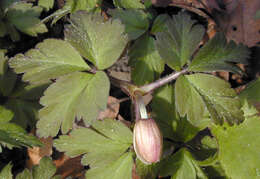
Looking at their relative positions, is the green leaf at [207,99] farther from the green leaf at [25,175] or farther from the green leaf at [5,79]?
the green leaf at [5,79]

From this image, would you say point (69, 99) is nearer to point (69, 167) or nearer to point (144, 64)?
point (144, 64)

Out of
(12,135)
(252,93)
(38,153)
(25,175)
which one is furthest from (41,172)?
(252,93)

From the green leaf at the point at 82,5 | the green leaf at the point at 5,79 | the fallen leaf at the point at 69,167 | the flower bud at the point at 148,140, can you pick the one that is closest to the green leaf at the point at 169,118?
the flower bud at the point at 148,140

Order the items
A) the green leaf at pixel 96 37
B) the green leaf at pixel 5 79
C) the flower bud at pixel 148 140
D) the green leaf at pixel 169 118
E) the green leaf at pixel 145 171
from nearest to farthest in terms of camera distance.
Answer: the flower bud at pixel 148 140 → the green leaf at pixel 96 37 → the green leaf at pixel 145 171 → the green leaf at pixel 169 118 → the green leaf at pixel 5 79

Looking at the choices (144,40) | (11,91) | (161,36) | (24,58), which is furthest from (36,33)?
(161,36)

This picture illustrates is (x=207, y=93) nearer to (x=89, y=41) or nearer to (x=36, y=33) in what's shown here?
(x=89, y=41)

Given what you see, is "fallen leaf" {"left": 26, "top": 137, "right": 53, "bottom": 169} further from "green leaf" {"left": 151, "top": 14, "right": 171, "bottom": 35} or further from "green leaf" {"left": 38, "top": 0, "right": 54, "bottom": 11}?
"green leaf" {"left": 151, "top": 14, "right": 171, "bottom": 35}
